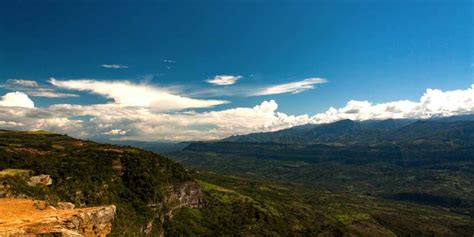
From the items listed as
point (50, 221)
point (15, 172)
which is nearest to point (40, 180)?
point (15, 172)

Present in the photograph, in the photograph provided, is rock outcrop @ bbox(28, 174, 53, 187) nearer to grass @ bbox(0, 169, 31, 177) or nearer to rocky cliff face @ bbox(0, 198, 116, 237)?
grass @ bbox(0, 169, 31, 177)

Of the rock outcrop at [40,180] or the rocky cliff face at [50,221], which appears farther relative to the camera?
the rock outcrop at [40,180]

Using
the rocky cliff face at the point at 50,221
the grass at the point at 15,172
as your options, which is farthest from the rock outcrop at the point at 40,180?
the rocky cliff face at the point at 50,221

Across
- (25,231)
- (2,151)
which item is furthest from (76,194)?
(25,231)

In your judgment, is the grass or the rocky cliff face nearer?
the rocky cliff face

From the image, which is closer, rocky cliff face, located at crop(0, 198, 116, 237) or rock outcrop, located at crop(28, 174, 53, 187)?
rocky cliff face, located at crop(0, 198, 116, 237)

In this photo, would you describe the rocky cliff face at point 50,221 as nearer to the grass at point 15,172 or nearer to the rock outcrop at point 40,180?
the rock outcrop at point 40,180

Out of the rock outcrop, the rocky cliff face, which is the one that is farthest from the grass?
the rocky cliff face

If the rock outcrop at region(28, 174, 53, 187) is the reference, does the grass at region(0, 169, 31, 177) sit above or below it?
above

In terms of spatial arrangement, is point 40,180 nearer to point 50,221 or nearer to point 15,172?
point 15,172
